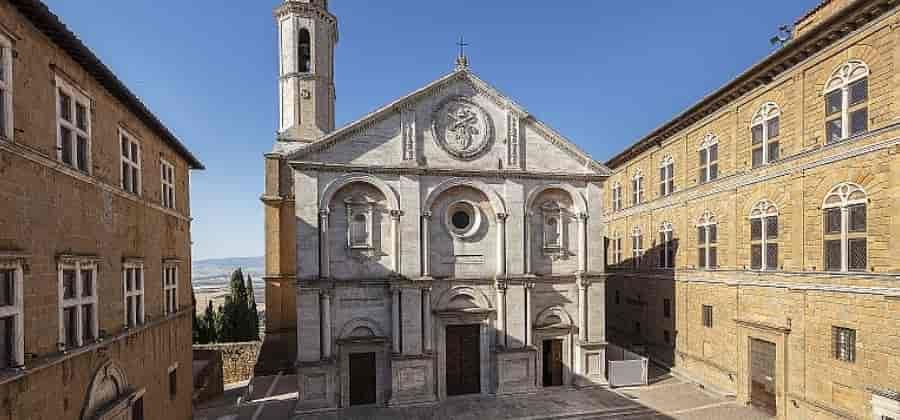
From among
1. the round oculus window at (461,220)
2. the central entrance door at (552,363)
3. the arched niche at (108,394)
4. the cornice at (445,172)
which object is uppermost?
the cornice at (445,172)

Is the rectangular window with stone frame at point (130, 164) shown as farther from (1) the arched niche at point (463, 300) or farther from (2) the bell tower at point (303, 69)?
(2) the bell tower at point (303, 69)

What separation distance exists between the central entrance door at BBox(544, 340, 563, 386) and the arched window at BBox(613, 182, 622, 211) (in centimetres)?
1232

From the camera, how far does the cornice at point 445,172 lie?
16.6 meters

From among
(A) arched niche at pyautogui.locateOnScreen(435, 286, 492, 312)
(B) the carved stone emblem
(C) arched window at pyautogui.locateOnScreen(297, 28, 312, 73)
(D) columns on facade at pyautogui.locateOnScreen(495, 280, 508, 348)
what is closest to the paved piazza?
(D) columns on facade at pyautogui.locateOnScreen(495, 280, 508, 348)

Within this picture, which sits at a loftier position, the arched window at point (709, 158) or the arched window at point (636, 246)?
the arched window at point (709, 158)

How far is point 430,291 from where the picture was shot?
1725 centimetres

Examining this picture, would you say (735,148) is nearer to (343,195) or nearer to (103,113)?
(343,195)

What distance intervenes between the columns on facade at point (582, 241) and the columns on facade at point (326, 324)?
11.6m

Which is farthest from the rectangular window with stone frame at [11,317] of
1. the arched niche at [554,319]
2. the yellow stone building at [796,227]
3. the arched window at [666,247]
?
the arched window at [666,247]

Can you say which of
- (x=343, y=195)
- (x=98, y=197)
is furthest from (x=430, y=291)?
(x=98, y=197)

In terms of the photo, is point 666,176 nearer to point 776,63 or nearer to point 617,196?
point 617,196

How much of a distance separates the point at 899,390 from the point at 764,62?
11314mm

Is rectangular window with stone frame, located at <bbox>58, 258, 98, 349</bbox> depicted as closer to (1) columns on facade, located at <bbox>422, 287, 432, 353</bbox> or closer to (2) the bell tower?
(1) columns on facade, located at <bbox>422, 287, 432, 353</bbox>

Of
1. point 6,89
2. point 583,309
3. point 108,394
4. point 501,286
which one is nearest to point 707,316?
point 583,309
